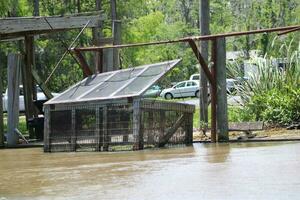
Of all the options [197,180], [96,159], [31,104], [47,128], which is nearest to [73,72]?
[31,104]

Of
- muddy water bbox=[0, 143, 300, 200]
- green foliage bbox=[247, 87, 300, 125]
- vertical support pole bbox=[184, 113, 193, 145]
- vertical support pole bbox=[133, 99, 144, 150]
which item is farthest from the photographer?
green foliage bbox=[247, 87, 300, 125]

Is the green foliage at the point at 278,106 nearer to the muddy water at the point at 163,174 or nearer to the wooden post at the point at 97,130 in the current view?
the muddy water at the point at 163,174

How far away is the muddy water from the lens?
254 inches

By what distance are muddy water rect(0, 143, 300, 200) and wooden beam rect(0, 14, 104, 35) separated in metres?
5.37

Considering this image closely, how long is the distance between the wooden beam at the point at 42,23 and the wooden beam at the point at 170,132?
472 centimetres

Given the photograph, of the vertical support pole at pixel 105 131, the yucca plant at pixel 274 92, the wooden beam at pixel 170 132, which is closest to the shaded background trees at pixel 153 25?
the yucca plant at pixel 274 92

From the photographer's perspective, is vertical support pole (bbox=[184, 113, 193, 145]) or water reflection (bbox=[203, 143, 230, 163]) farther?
vertical support pole (bbox=[184, 113, 193, 145])

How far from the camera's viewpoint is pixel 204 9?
16.9 meters

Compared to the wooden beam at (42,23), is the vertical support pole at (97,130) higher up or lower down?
lower down

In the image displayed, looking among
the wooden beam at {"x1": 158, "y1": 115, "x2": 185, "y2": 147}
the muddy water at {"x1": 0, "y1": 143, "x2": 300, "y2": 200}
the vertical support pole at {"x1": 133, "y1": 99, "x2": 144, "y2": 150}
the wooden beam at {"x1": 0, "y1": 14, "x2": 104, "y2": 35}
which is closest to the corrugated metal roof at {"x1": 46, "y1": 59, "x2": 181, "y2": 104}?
the vertical support pole at {"x1": 133, "y1": 99, "x2": 144, "y2": 150}

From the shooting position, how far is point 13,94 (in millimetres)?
15758

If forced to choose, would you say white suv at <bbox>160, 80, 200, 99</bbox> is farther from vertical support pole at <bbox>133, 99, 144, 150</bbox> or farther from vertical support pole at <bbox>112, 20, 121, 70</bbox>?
vertical support pole at <bbox>133, 99, 144, 150</bbox>

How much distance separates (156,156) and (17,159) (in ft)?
8.68

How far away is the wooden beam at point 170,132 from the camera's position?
12654mm
